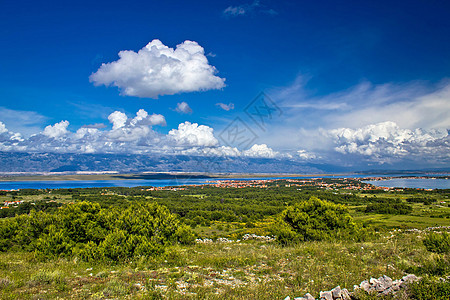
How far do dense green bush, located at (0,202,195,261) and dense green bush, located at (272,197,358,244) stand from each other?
8.01 meters

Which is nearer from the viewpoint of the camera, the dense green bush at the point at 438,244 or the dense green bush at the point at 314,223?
the dense green bush at the point at 438,244

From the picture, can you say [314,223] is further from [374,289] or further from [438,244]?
[374,289]

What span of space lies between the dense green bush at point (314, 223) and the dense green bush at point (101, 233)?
8.01m

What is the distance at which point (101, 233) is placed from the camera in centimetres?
1578

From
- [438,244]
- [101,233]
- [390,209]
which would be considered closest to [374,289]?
[438,244]

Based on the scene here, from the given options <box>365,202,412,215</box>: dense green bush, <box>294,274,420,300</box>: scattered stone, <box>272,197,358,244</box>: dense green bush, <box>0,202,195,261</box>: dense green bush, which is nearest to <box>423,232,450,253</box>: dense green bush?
<box>294,274,420,300</box>: scattered stone

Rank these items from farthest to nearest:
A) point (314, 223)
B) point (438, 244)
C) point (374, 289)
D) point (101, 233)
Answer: point (314, 223) → point (101, 233) → point (438, 244) → point (374, 289)

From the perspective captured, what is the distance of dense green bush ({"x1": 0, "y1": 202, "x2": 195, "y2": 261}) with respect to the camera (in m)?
12.1

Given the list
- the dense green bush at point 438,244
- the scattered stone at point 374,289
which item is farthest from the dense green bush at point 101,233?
the dense green bush at point 438,244

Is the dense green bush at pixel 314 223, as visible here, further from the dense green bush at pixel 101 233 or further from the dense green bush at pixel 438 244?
the dense green bush at pixel 101 233

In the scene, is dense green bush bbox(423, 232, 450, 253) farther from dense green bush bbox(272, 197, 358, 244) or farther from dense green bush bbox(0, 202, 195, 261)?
dense green bush bbox(0, 202, 195, 261)

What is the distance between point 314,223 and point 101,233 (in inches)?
637

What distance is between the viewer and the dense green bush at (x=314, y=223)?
18.8m

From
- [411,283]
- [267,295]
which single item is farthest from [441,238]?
[267,295]
